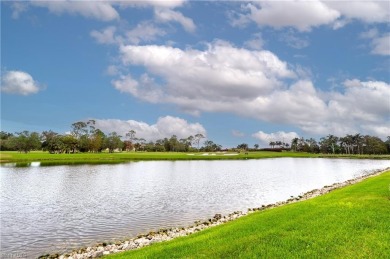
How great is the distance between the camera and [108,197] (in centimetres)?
4722

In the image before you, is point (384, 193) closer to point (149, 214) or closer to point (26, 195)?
point (149, 214)

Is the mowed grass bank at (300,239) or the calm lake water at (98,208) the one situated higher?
the mowed grass bank at (300,239)

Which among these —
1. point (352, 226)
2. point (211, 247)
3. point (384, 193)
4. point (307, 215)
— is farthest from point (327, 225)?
point (384, 193)

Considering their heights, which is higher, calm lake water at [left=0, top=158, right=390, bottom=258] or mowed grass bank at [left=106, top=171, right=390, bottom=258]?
mowed grass bank at [left=106, top=171, right=390, bottom=258]

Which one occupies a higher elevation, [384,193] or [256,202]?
[384,193]

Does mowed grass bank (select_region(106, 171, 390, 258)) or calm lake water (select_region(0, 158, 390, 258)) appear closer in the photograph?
mowed grass bank (select_region(106, 171, 390, 258))

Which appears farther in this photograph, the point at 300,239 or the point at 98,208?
the point at 98,208

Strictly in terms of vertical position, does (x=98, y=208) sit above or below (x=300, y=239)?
below

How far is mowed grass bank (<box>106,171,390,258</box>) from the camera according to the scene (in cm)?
1426

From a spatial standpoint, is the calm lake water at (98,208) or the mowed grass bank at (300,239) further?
the calm lake water at (98,208)

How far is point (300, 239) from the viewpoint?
15.8 meters

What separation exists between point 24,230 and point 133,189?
26831 millimetres

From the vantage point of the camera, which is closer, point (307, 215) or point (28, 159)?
point (307, 215)

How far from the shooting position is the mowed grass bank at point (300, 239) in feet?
46.8
